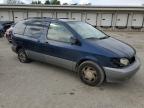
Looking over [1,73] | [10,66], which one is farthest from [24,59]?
[1,73]

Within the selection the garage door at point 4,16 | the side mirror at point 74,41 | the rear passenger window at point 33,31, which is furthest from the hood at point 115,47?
the garage door at point 4,16

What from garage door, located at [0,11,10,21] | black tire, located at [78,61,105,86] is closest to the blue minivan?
black tire, located at [78,61,105,86]

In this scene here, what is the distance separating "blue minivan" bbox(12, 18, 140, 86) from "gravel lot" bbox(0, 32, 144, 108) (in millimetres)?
357

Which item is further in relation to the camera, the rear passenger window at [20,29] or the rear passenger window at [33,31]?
the rear passenger window at [20,29]

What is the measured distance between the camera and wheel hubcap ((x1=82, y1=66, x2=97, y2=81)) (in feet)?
14.5

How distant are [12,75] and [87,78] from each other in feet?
7.62

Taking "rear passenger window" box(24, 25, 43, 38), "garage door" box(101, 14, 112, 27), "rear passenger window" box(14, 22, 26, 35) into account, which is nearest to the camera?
"rear passenger window" box(24, 25, 43, 38)

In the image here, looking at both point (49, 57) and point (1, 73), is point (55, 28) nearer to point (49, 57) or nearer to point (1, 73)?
point (49, 57)

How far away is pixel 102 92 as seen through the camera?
4180 mm

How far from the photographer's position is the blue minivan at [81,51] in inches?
162

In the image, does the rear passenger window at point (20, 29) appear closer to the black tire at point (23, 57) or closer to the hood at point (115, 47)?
the black tire at point (23, 57)

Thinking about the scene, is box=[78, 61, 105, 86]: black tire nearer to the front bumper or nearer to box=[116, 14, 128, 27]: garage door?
the front bumper

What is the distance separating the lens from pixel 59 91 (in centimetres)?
420

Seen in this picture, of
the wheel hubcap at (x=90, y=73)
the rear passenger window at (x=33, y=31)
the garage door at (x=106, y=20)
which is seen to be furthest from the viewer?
the garage door at (x=106, y=20)
